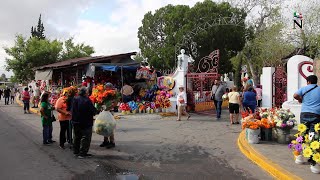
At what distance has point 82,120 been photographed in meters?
8.45

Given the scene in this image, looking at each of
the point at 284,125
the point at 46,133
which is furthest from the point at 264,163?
the point at 46,133

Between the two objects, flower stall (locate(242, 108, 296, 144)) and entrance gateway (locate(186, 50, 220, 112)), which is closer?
flower stall (locate(242, 108, 296, 144))

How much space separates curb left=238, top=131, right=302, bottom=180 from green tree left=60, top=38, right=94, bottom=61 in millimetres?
36200

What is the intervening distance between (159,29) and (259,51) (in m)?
14.2

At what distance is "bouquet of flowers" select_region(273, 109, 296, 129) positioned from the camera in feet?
31.0

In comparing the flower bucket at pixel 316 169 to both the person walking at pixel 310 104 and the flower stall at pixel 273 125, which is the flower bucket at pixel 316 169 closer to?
the person walking at pixel 310 104

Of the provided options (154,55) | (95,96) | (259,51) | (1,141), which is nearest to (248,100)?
(95,96)

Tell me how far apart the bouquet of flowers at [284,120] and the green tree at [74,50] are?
36.1 metres

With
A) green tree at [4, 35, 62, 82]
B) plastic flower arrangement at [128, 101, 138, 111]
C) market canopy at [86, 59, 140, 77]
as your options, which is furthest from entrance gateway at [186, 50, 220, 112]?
green tree at [4, 35, 62, 82]

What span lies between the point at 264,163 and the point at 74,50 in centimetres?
4008

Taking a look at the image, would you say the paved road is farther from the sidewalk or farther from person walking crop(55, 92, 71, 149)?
person walking crop(55, 92, 71, 149)

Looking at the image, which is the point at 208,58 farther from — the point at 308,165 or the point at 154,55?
the point at 154,55

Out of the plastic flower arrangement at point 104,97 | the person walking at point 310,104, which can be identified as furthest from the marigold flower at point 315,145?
the plastic flower arrangement at point 104,97

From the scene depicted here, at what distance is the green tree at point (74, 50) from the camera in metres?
43.4
